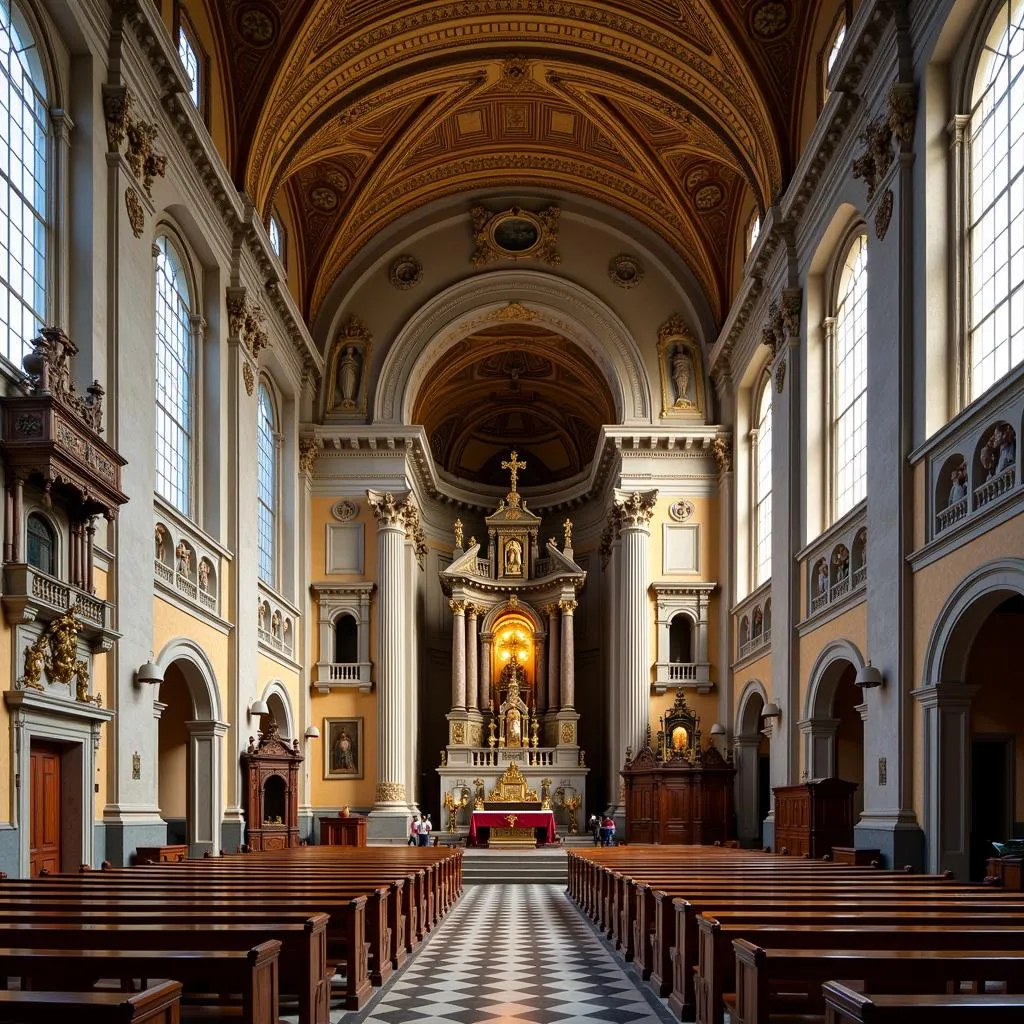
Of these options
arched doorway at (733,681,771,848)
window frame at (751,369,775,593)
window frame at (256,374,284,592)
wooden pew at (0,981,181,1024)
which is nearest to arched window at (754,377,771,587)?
window frame at (751,369,775,593)

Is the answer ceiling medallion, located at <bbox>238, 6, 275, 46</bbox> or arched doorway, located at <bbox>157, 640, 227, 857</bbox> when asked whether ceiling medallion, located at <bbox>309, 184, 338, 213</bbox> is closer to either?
ceiling medallion, located at <bbox>238, 6, 275, 46</bbox>

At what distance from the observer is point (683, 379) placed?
31266 mm

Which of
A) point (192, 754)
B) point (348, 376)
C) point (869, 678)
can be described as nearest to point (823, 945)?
point (869, 678)

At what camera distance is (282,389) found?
28.5 m

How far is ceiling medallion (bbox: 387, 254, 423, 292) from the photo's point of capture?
3197cm

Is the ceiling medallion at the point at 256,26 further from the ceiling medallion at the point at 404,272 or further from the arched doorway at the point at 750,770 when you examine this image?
the arched doorway at the point at 750,770

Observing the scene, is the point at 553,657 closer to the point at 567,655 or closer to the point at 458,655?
the point at 567,655

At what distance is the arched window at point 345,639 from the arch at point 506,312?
5.18 metres

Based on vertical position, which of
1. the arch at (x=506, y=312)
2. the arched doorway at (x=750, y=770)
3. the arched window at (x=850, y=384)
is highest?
the arch at (x=506, y=312)

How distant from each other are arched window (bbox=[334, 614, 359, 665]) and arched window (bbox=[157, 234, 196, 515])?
11.3m

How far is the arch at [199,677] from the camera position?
19155 mm

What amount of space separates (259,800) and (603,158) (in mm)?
16754

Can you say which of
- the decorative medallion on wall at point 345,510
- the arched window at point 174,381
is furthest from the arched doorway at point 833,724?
the decorative medallion on wall at point 345,510

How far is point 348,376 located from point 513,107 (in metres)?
7.79
